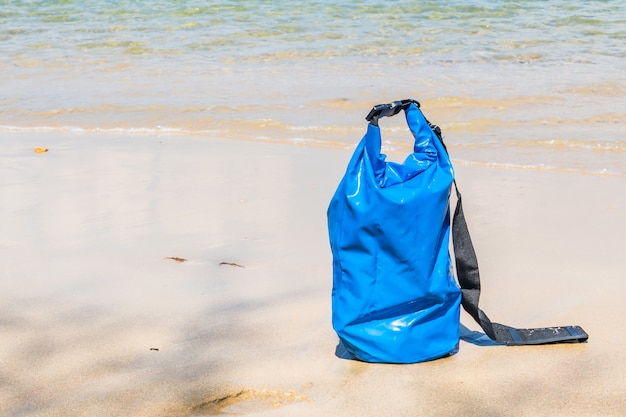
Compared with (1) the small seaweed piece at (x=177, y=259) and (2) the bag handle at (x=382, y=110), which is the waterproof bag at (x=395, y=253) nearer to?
(2) the bag handle at (x=382, y=110)

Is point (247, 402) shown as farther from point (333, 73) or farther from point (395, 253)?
point (333, 73)

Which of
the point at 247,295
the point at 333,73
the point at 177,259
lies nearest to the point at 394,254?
the point at 247,295

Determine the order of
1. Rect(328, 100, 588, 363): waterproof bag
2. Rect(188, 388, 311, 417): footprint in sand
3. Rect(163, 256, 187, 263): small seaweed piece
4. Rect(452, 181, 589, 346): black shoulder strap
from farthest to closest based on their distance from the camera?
Rect(163, 256, 187, 263): small seaweed piece → Rect(452, 181, 589, 346): black shoulder strap → Rect(328, 100, 588, 363): waterproof bag → Rect(188, 388, 311, 417): footprint in sand

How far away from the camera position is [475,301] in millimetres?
2580

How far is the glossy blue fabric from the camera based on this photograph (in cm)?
240

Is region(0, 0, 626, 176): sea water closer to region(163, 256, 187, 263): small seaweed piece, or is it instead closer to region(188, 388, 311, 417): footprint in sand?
region(163, 256, 187, 263): small seaweed piece

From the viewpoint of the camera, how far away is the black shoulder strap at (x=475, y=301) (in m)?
2.58

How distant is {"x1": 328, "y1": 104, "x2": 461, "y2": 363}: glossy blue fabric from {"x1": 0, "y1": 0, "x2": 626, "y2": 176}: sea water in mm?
2708

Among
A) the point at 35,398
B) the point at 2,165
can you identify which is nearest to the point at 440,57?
the point at 2,165

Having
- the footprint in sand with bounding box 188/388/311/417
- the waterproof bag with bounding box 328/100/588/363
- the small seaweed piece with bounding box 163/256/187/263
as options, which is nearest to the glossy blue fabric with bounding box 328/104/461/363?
the waterproof bag with bounding box 328/100/588/363

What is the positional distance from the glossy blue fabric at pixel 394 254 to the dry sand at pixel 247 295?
3.5 inches

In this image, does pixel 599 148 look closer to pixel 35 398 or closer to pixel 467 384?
pixel 467 384

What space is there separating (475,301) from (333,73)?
5.64 meters

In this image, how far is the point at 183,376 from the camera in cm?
245
